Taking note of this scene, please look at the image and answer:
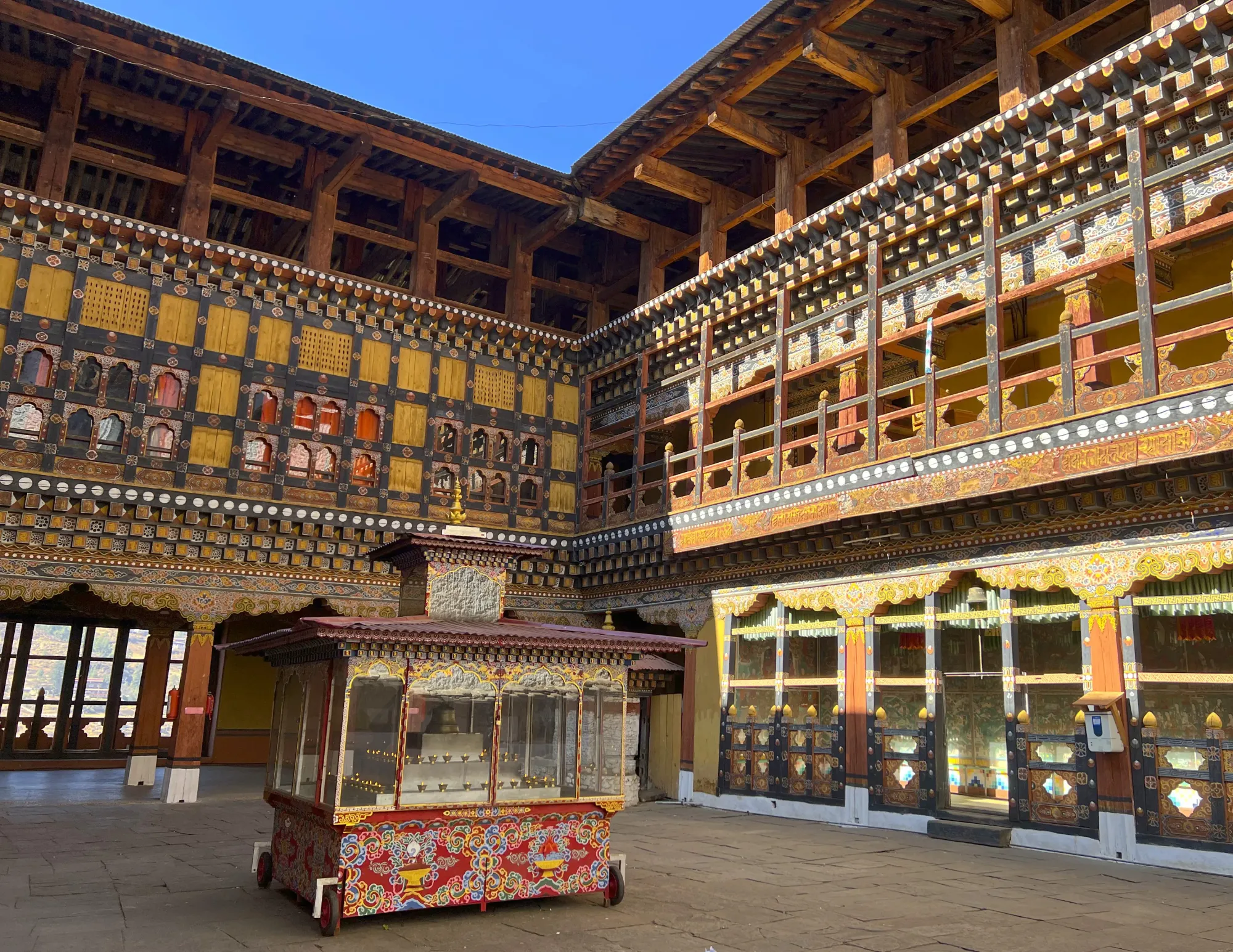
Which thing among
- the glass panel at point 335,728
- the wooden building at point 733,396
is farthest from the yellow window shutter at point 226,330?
the glass panel at point 335,728

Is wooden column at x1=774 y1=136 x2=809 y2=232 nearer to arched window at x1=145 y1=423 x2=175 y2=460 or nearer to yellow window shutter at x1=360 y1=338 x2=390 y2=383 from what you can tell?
yellow window shutter at x1=360 y1=338 x2=390 y2=383

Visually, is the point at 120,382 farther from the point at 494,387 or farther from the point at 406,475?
the point at 494,387

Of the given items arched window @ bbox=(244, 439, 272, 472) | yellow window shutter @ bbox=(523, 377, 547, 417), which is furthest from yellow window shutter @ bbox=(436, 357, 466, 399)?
arched window @ bbox=(244, 439, 272, 472)

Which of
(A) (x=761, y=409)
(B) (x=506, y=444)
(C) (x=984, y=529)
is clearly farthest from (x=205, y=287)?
(C) (x=984, y=529)

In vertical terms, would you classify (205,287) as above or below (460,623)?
above

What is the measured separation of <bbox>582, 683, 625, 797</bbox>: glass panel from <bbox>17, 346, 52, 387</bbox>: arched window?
10.2 m

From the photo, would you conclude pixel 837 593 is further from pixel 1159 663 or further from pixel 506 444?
pixel 506 444

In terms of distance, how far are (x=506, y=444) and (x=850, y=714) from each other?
794cm

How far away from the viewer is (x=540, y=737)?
6973mm

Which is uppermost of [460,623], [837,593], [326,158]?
[326,158]

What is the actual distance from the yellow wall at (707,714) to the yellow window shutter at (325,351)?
7211 millimetres

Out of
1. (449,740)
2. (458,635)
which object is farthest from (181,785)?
(458,635)

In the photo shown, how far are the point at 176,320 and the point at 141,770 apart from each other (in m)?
7.49

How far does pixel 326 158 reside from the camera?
16.0 m
